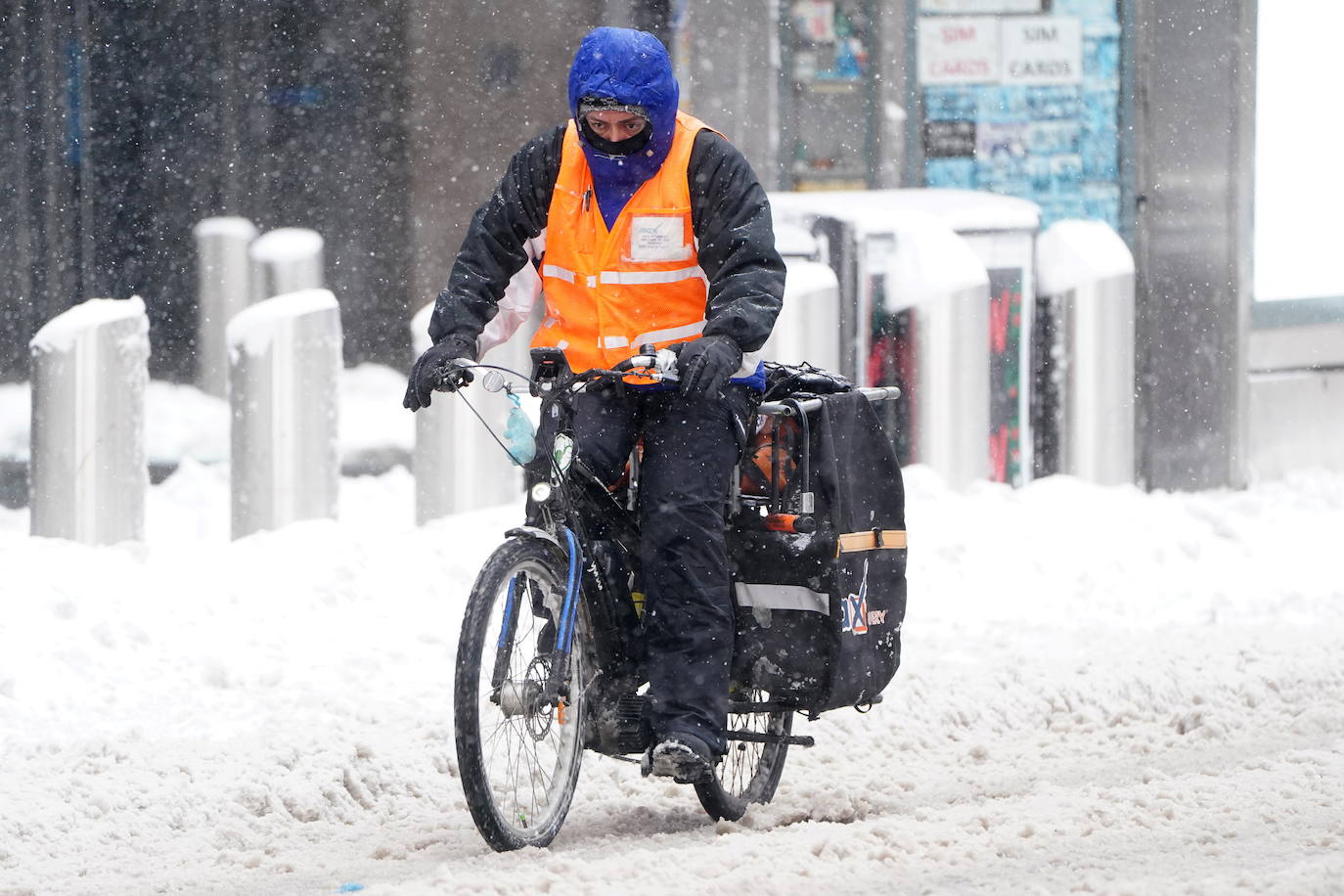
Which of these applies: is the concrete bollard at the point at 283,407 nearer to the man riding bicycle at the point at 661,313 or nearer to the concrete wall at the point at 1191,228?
the man riding bicycle at the point at 661,313

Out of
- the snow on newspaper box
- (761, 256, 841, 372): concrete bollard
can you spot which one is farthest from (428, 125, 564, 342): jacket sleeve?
the snow on newspaper box

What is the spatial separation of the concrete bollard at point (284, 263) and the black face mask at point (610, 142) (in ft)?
19.6

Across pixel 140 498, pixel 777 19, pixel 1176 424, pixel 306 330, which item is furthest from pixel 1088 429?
pixel 140 498

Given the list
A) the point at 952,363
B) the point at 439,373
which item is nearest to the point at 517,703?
the point at 439,373

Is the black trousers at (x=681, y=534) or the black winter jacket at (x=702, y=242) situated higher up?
the black winter jacket at (x=702, y=242)

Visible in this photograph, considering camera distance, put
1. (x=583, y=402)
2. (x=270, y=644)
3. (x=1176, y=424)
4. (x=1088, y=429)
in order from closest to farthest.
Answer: (x=583, y=402) < (x=270, y=644) < (x=1088, y=429) < (x=1176, y=424)

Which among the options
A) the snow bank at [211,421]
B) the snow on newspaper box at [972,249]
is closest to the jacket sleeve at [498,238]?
the snow on newspaper box at [972,249]

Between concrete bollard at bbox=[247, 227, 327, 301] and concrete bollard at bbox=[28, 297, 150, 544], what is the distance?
268 centimetres

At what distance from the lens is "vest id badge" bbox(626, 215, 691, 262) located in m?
4.58

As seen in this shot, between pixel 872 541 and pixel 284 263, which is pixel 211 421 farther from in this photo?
pixel 872 541

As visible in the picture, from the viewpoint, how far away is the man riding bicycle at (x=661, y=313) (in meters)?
4.51

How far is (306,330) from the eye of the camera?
779 cm

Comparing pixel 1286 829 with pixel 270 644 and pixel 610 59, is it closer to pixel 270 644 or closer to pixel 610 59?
pixel 610 59

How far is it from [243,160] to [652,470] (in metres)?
6.88
